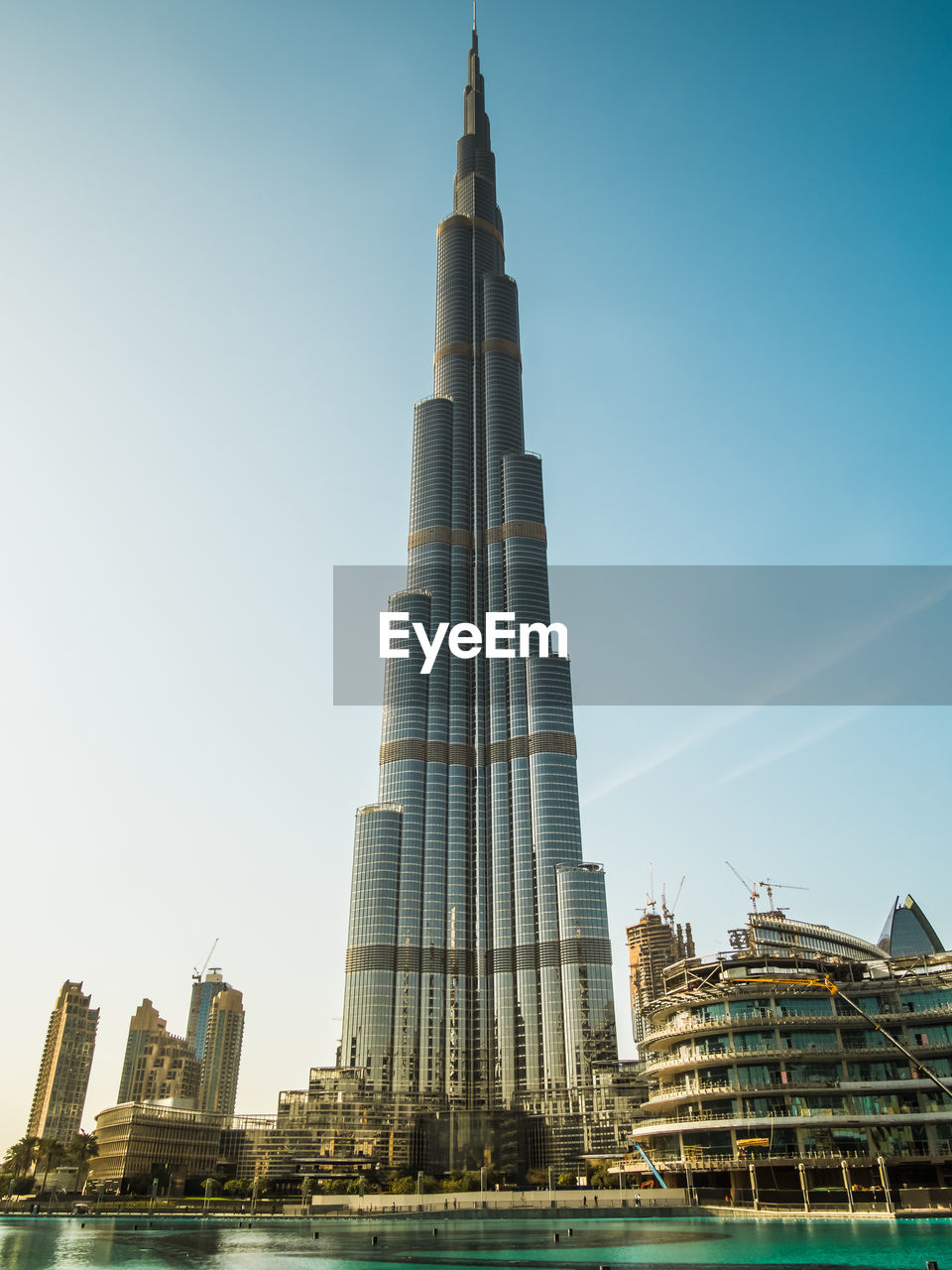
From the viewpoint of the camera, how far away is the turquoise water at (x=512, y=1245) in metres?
73.4

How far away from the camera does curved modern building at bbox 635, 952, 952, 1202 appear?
132m

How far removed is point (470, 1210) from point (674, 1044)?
132 feet

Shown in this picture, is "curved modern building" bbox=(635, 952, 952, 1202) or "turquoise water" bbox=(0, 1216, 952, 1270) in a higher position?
"curved modern building" bbox=(635, 952, 952, 1202)

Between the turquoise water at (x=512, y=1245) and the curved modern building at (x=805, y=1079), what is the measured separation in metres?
24.4

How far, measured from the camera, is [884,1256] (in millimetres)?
70250

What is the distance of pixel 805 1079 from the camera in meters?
138

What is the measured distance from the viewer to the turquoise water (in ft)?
241

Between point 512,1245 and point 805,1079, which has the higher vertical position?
point 805,1079

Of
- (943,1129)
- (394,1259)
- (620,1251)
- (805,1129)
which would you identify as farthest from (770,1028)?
(394,1259)

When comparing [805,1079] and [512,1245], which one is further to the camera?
[805,1079]

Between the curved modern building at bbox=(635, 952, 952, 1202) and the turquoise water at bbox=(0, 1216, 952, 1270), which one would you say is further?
the curved modern building at bbox=(635, 952, 952, 1202)

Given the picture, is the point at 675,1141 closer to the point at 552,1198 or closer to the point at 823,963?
the point at 552,1198

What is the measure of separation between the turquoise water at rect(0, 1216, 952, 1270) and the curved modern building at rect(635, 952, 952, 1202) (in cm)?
2442

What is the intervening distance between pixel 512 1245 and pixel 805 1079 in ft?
213
